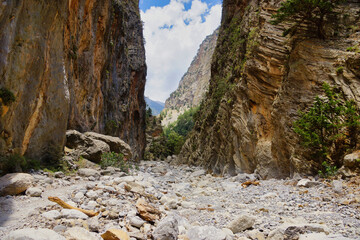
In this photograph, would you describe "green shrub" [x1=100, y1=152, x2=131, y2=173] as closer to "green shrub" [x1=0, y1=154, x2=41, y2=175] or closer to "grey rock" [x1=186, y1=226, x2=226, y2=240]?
"green shrub" [x1=0, y1=154, x2=41, y2=175]

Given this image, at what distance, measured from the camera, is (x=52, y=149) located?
28.8 ft

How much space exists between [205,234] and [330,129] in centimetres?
654

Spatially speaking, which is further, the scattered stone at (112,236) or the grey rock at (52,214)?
the grey rock at (52,214)

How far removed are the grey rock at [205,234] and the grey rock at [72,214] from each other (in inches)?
68.9

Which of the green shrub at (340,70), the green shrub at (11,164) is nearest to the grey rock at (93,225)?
the green shrub at (11,164)

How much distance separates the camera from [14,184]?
185 inches

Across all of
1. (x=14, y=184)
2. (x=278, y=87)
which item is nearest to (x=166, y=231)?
(x=14, y=184)

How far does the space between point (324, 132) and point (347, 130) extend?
702mm

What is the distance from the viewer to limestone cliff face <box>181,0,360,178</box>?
29.5 ft

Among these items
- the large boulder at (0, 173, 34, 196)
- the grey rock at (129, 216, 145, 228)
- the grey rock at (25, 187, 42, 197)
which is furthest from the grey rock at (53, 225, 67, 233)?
the large boulder at (0, 173, 34, 196)

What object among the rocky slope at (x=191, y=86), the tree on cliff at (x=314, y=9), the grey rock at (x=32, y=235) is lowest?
the grey rock at (x=32, y=235)

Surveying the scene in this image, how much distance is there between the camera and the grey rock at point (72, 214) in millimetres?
3500

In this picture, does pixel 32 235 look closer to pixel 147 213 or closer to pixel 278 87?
pixel 147 213

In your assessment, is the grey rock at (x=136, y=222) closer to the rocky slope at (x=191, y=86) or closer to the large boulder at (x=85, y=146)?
the large boulder at (x=85, y=146)
